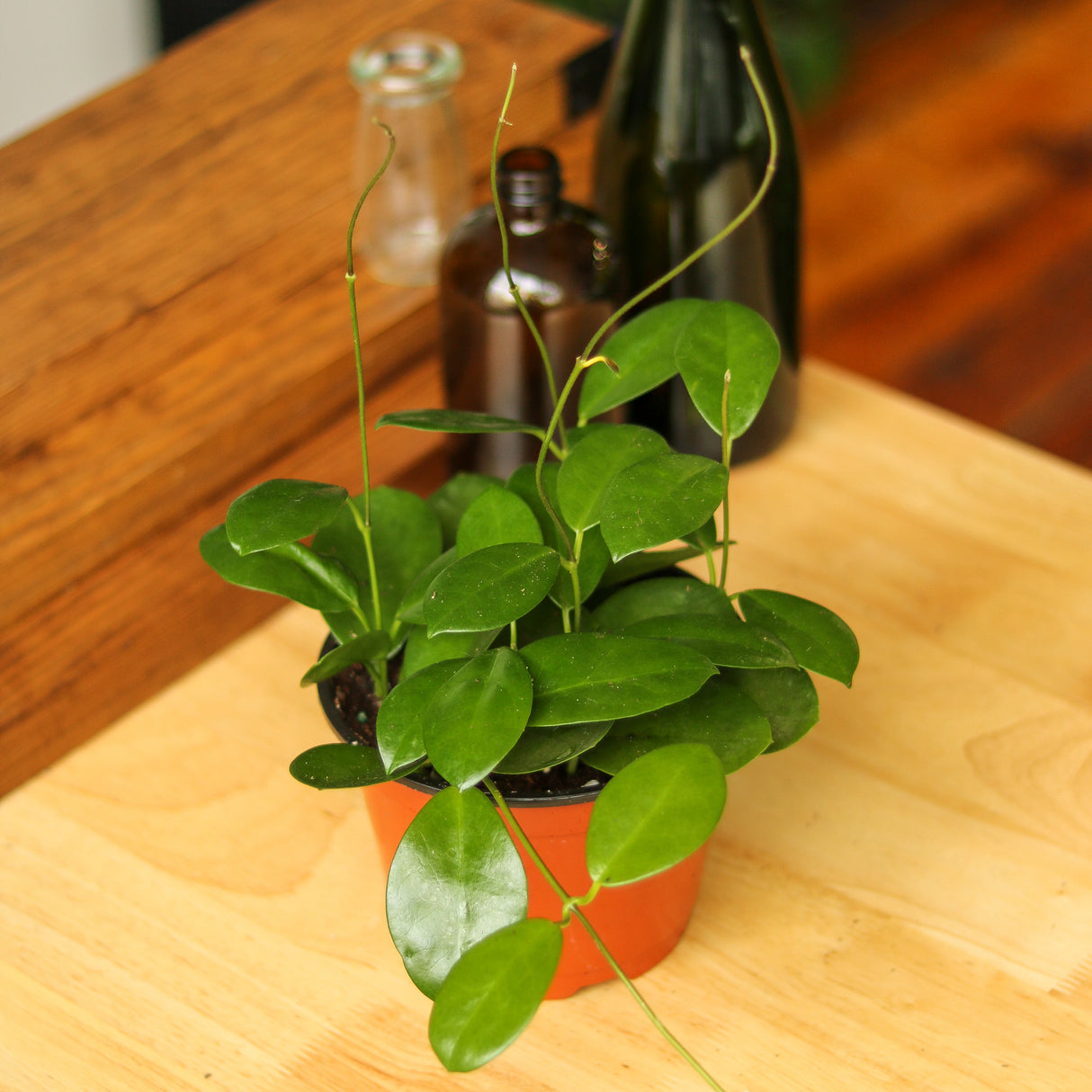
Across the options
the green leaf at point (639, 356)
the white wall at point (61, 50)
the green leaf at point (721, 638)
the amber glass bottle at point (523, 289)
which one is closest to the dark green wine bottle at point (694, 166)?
the amber glass bottle at point (523, 289)

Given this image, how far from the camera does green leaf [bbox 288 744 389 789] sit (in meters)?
0.50

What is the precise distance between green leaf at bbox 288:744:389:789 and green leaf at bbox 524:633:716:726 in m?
0.07

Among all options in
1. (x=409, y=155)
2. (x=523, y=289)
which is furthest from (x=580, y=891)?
(x=409, y=155)

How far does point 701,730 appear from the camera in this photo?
51cm

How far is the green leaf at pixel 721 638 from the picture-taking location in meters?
0.50

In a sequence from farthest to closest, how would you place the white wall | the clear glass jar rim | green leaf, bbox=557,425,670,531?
the white wall
the clear glass jar rim
green leaf, bbox=557,425,670,531

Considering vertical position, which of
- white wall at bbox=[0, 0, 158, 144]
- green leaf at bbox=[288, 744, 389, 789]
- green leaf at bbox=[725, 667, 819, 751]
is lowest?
white wall at bbox=[0, 0, 158, 144]

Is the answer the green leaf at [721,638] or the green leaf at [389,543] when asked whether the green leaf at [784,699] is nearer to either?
the green leaf at [721,638]

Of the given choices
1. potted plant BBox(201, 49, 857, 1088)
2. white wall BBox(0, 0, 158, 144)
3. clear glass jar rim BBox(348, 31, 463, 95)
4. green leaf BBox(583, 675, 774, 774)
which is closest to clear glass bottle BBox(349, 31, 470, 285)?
clear glass jar rim BBox(348, 31, 463, 95)

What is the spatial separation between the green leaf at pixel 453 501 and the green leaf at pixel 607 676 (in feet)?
0.42

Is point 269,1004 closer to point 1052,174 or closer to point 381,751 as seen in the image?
point 381,751

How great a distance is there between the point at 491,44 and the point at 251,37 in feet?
0.67

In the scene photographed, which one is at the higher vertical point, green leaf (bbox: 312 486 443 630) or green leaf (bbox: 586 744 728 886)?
green leaf (bbox: 586 744 728 886)

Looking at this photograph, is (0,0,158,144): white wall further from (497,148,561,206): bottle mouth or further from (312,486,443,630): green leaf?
(312,486,443,630): green leaf
